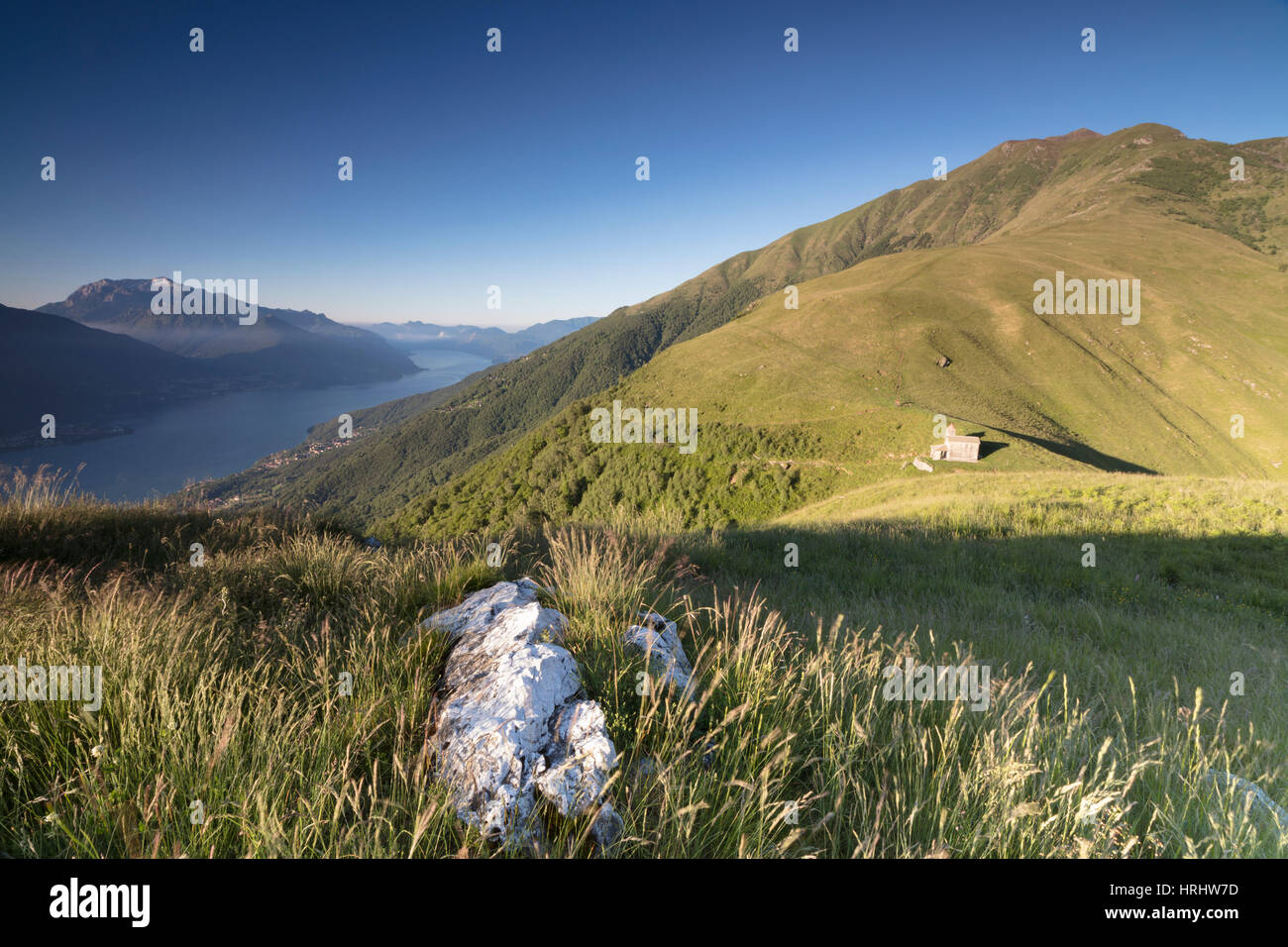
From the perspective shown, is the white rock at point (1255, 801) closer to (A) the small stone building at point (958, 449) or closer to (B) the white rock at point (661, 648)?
(B) the white rock at point (661, 648)

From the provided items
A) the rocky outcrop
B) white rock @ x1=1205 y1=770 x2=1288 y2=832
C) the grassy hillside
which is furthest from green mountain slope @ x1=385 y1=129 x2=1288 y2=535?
white rock @ x1=1205 y1=770 x2=1288 y2=832

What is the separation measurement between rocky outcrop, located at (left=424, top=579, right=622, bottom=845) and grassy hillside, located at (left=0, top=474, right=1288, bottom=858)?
4.6 inches

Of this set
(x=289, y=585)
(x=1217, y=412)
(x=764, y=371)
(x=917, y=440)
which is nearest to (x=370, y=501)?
(x=764, y=371)

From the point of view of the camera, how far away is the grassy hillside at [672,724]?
1.91 m

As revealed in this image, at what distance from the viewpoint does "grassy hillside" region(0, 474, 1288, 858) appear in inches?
75.2

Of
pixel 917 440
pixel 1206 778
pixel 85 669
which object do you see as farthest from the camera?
pixel 917 440

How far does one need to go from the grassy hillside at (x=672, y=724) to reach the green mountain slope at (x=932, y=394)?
27644 mm

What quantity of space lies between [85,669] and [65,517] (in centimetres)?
716

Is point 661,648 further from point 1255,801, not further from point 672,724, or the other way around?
point 1255,801

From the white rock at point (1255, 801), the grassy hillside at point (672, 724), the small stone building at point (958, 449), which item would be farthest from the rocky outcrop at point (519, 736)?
the small stone building at point (958, 449)

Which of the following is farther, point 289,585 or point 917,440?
point 917,440
